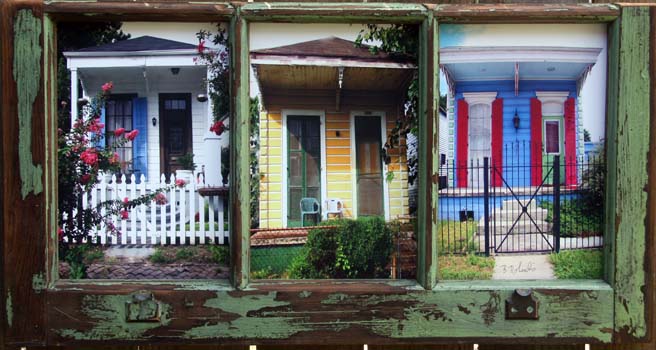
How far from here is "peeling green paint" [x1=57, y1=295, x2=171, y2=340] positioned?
227 centimetres

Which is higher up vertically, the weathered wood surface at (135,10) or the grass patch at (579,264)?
the weathered wood surface at (135,10)

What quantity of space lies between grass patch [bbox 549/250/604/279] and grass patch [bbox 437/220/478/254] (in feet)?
1.13

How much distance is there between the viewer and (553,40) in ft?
7.59

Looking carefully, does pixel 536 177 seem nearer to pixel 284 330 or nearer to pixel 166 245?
pixel 284 330

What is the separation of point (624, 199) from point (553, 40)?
70 centimetres

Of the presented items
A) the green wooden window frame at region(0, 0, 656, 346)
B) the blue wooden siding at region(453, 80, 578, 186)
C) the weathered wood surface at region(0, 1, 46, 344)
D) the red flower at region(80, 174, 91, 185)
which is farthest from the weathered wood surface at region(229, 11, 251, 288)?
the blue wooden siding at region(453, 80, 578, 186)

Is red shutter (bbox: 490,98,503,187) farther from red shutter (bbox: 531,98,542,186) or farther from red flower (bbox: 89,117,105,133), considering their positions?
red flower (bbox: 89,117,105,133)

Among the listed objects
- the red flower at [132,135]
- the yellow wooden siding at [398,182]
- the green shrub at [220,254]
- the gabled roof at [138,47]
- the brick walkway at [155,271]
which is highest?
the gabled roof at [138,47]

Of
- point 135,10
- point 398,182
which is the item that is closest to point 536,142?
point 398,182

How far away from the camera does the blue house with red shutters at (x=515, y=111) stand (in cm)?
230

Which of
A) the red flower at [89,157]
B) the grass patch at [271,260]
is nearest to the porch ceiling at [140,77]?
the red flower at [89,157]

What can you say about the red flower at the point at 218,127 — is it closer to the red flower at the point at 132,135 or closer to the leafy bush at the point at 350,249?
the red flower at the point at 132,135

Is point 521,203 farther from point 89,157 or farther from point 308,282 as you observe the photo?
point 89,157

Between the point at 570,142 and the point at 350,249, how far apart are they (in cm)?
100
